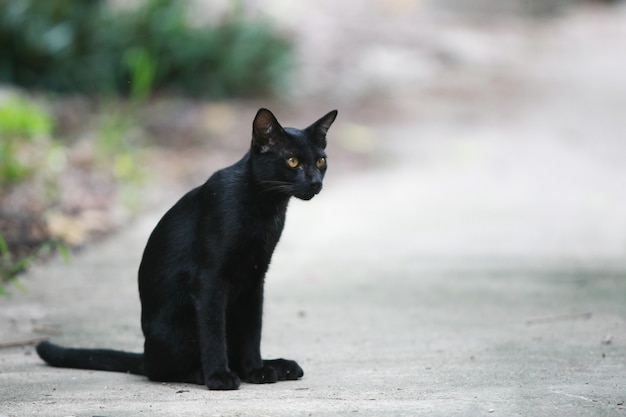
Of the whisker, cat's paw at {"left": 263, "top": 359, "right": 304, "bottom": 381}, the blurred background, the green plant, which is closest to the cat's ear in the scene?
the whisker

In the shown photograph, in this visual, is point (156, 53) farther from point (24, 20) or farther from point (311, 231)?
point (311, 231)

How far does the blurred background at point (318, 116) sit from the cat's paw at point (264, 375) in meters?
2.03

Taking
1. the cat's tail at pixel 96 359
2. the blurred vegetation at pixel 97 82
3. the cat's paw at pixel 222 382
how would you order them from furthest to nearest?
the blurred vegetation at pixel 97 82, the cat's tail at pixel 96 359, the cat's paw at pixel 222 382

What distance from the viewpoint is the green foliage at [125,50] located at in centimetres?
1119

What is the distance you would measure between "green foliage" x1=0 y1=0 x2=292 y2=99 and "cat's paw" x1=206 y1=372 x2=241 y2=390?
6.97 metres

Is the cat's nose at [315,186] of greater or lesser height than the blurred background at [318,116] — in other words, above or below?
below

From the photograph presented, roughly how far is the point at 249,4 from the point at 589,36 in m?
6.49

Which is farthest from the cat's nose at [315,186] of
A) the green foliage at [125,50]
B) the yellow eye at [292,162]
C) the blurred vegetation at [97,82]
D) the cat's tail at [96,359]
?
the green foliage at [125,50]

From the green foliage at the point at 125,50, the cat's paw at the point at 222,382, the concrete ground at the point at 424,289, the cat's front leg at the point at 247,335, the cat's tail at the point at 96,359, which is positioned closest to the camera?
the concrete ground at the point at 424,289

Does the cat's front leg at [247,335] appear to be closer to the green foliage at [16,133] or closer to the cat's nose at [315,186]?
the cat's nose at [315,186]

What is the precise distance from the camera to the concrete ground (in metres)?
3.52

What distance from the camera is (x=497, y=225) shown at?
8117 mm

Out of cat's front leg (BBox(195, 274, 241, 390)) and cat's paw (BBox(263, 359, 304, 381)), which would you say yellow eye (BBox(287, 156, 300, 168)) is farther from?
cat's paw (BBox(263, 359, 304, 381))

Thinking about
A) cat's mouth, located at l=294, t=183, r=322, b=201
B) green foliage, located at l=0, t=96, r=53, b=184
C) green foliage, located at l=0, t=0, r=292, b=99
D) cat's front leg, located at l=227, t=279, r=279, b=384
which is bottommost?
cat's front leg, located at l=227, t=279, r=279, b=384
